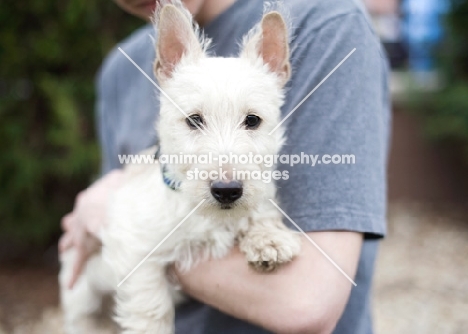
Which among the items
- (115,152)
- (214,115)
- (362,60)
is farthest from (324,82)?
(115,152)

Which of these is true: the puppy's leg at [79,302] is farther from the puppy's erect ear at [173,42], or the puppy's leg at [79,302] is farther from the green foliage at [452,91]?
the green foliage at [452,91]

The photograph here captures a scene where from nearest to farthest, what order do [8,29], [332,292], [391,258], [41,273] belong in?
[332,292] < [8,29] < [41,273] < [391,258]

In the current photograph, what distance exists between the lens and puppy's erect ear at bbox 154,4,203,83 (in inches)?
59.7

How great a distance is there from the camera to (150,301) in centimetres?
173

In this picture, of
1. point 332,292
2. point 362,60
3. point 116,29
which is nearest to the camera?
point 332,292

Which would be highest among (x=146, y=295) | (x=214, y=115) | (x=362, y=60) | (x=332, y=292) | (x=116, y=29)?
(x=116, y=29)

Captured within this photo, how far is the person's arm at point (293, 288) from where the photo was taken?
1.47 metres

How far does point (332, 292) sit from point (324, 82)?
0.64 meters

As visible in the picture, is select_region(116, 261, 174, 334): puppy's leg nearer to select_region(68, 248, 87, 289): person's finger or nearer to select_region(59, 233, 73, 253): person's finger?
select_region(68, 248, 87, 289): person's finger

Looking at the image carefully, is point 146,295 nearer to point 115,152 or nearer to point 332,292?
point 332,292

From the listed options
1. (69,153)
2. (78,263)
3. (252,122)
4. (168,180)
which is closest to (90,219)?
(78,263)

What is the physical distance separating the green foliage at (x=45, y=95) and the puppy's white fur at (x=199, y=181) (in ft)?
9.94

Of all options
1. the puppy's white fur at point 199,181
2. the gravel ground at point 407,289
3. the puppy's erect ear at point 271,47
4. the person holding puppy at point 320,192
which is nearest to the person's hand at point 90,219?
the puppy's white fur at point 199,181

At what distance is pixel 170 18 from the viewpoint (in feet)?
4.99
